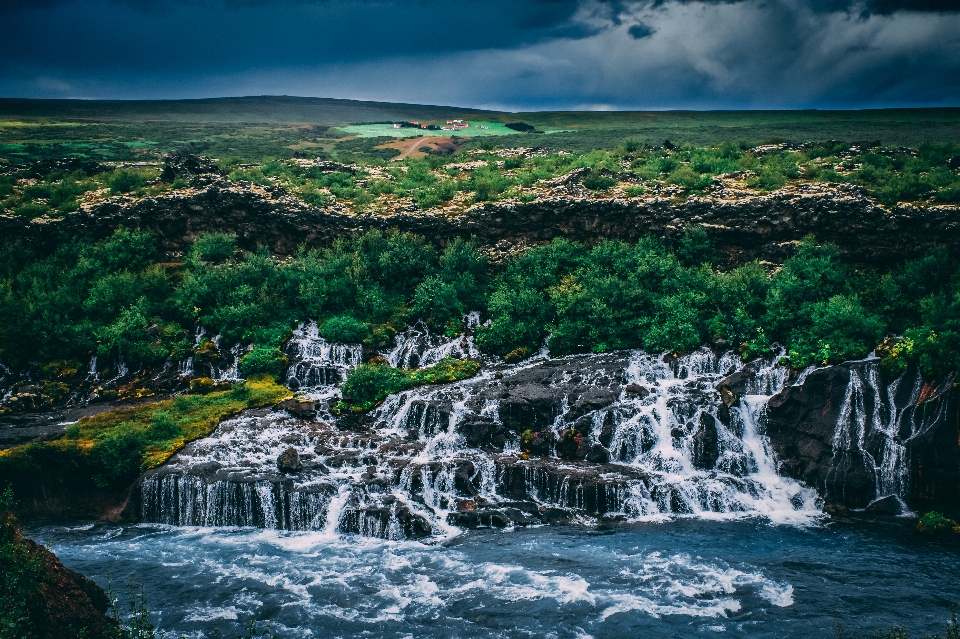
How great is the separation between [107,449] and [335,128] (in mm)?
69650

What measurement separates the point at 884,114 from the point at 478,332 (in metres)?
61.7

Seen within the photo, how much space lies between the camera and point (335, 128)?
3383 inches

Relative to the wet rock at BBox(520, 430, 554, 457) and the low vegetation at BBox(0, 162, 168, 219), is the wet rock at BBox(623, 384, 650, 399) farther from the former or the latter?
the low vegetation at BBox(0, 162, 168, 219)

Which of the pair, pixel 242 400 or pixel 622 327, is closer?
pixel 242 400

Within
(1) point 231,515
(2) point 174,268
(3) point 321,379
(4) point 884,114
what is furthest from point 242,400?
(4) point 884,114

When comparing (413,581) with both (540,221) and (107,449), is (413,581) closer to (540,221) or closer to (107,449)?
(107,449)

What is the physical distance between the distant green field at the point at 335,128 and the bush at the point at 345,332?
2891 centimetres

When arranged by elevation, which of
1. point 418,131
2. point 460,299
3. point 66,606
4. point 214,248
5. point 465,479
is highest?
point 418,131

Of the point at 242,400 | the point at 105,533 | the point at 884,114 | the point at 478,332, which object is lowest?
the point at 105,533

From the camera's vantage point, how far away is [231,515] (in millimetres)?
22328

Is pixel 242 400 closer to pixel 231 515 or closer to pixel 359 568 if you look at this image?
pixel 231 515

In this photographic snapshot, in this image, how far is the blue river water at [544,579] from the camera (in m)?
16.3

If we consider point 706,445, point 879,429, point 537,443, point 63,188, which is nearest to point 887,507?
point 879,429

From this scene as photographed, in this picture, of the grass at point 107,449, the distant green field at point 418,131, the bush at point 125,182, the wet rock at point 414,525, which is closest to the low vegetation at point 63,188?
the bush at point 125,182
